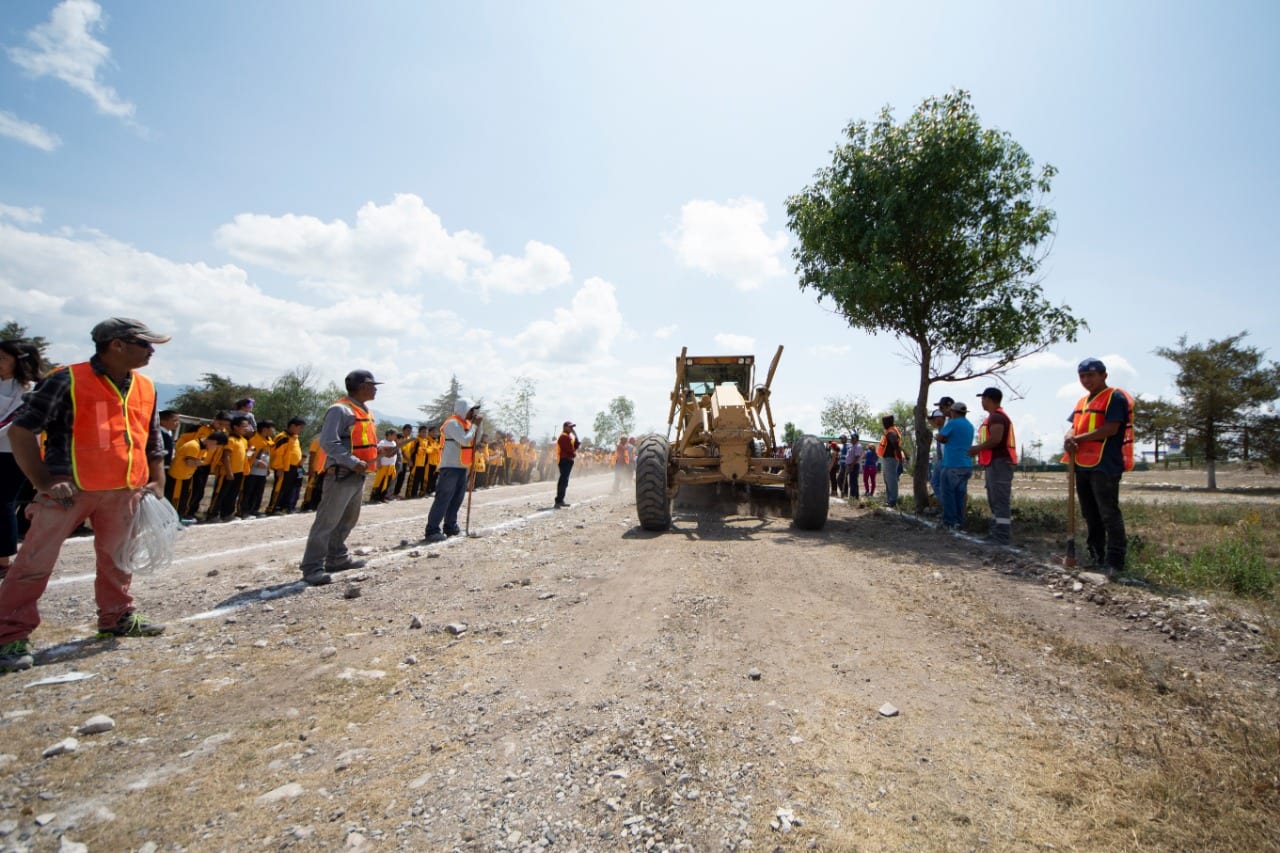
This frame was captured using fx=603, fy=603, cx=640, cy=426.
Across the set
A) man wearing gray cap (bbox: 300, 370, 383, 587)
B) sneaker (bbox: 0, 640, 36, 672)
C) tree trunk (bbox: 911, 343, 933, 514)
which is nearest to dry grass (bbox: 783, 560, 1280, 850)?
sneaker (bbox: 0, 640, 36, 672)

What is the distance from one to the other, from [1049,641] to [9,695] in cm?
522

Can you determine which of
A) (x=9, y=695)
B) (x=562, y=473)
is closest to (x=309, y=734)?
(x=9, y=695)

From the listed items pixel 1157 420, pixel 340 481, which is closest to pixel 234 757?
pixel 340 481

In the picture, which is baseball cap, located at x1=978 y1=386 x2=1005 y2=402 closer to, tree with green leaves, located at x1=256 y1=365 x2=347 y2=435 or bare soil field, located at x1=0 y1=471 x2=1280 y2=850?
bare soil field, located at x1=0 y1=471 x2=1280 y2=850

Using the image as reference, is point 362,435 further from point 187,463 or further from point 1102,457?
point 1102,457

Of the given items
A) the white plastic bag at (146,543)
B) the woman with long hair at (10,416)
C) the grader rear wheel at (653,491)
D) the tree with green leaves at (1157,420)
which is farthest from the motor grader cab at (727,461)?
the tree with green leaves at (1157,420)

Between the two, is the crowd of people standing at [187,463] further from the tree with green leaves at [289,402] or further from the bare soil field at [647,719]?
the tree with green leaves at [289,402]

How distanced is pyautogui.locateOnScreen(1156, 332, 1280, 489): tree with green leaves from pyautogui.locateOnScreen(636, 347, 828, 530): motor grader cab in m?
24.4

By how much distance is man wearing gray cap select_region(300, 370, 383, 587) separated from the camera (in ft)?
16.3

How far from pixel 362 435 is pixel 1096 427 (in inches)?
255

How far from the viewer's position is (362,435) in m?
5.24

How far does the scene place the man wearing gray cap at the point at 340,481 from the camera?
16.3 ft

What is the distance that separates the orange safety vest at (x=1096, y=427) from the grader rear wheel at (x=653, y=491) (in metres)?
3.98

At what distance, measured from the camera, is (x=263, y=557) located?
18.9ft
